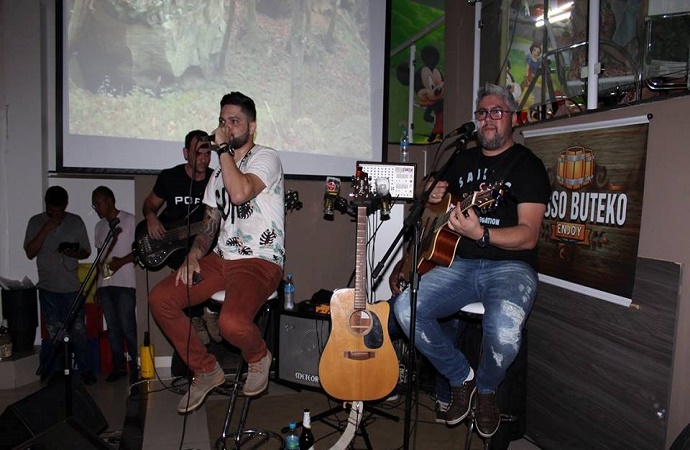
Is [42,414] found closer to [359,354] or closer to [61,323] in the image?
[359,354]

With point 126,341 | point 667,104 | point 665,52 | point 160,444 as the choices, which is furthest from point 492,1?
point 126,341

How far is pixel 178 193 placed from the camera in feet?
12.1

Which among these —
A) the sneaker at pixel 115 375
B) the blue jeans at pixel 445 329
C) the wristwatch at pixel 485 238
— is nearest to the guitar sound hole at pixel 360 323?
Answer: the blue jeans at pixel 445 329

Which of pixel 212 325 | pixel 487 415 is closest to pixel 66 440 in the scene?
pixel 212 325

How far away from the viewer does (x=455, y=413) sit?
246 centimetres

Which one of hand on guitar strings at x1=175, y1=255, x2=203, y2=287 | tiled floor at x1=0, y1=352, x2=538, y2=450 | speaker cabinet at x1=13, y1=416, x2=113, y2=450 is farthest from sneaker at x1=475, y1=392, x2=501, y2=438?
speaker cabinet at x1=13, y1=416, x2=113, y2=450

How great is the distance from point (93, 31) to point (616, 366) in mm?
3897

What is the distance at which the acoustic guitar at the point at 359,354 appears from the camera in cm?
258

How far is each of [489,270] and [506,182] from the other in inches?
16.8

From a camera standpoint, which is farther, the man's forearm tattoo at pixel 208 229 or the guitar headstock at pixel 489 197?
the man's forearm tattoo at pixel 208 229

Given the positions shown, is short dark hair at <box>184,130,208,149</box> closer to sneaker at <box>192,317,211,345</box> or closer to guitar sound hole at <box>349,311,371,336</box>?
sneaker at <box>192,317,211,345</box>

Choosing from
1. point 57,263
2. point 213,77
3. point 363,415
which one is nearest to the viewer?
point 363,415

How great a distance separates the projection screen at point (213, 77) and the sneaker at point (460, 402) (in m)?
2.19

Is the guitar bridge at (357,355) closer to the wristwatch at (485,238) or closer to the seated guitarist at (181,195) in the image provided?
the wristwatch at (485,238)
